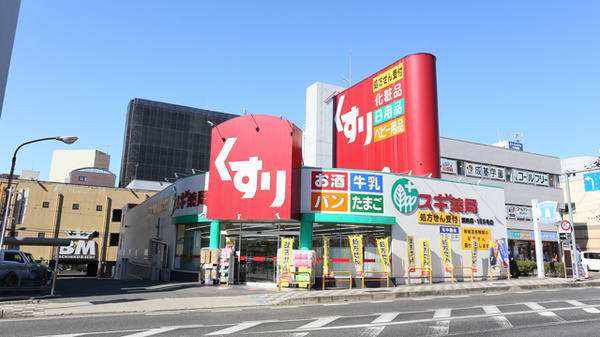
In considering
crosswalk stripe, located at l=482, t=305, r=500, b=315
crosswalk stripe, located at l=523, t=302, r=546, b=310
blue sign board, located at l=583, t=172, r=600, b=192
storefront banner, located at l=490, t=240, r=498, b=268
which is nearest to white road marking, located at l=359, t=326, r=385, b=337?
crosswalk stripe, located at l=482, t=305, r=500, b=315

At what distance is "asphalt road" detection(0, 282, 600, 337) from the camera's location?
914cm

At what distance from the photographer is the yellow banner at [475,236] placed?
24.6 m

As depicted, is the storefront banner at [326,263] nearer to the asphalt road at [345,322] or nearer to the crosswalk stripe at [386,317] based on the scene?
the asphalt road at [345,322]

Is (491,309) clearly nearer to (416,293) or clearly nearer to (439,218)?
(416,293)

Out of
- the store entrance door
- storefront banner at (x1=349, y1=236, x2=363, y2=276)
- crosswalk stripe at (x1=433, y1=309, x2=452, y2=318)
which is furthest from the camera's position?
the store entrance door

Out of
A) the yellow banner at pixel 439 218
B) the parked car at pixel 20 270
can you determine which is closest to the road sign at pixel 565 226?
the yellow banner at pixel 439 218

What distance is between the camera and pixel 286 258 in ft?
66.5

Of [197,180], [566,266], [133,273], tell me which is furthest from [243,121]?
[133,273]

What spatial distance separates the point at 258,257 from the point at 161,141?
92183 mm

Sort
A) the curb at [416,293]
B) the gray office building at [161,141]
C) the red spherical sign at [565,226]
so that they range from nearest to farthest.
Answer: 1. the curb at [416,293]
2. the red spherical sign at [565,226]
3. the gray office building at [161,141]

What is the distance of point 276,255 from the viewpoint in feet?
70.8

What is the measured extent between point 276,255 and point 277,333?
1255 centimetres

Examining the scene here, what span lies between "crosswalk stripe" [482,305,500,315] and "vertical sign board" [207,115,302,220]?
9.73 metres

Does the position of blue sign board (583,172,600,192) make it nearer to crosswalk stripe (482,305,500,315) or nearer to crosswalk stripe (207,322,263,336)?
crosswalk stripe (482,305,500,315)
